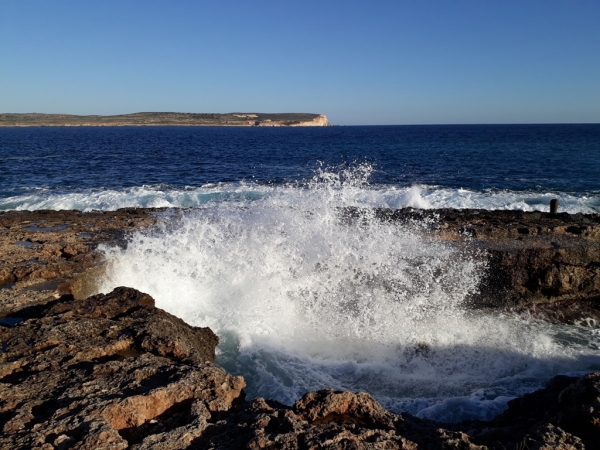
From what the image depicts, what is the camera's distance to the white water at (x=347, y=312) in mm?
6527

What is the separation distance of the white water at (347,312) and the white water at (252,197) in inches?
322

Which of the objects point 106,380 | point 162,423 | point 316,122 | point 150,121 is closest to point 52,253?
point 106,380

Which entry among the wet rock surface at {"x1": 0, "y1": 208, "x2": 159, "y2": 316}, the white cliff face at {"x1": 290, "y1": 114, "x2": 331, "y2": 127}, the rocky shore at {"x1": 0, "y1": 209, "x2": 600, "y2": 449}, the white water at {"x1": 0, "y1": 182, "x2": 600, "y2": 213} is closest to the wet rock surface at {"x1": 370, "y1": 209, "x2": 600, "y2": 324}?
the rocky shore at {"x1": 0, "y1": 209, "x2": 600, "y2": 449}

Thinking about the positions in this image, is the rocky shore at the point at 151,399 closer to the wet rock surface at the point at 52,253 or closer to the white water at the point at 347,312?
the wet rock surface at the point at 52,253

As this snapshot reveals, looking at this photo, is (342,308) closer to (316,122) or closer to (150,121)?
(150,121)

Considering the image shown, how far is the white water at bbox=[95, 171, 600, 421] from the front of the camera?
653cm

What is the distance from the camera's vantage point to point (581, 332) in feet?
26.9

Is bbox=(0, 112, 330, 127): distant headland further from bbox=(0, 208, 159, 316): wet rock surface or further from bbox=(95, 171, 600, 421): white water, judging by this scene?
Answer: bbox=(95, 171, 600, 421): white water

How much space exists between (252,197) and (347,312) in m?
14.0

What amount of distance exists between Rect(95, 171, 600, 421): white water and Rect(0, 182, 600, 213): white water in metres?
8.18

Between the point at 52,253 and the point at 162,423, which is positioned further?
the point at 52,253

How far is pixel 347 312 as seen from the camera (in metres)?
8.32

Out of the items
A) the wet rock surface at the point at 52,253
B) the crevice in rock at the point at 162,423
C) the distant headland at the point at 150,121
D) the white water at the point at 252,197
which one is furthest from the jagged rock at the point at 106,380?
the distant headland at the point at 150,121

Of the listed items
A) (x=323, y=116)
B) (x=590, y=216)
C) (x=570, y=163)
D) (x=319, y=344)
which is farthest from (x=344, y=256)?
(x=323, y=116)
